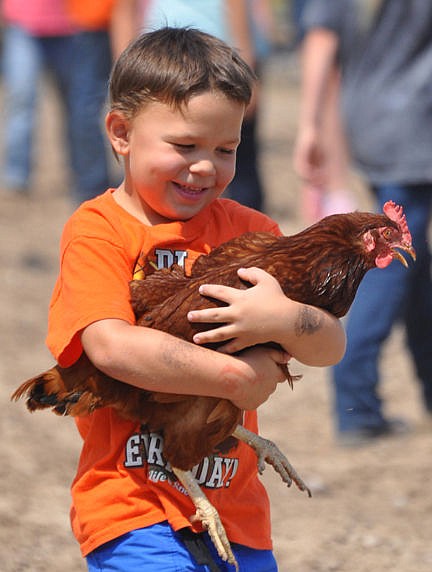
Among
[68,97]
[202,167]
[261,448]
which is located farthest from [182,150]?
[68,97]

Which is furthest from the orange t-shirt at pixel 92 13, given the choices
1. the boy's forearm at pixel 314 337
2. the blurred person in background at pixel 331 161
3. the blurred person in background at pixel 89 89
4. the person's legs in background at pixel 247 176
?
the boy's forearm at pixel 314 337

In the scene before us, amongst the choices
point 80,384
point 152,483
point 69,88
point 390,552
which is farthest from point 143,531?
point 69,88

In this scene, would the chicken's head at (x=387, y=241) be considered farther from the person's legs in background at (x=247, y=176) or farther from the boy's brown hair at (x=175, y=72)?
the person's legs in background at (x=247, y=176)

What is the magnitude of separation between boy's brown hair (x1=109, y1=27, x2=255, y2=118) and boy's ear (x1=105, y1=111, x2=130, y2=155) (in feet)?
0.08

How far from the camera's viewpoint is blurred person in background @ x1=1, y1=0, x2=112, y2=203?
8.26m

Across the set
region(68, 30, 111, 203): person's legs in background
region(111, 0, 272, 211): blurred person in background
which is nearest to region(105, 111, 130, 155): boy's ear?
region(111, 0, 272, 211): blurred person in background

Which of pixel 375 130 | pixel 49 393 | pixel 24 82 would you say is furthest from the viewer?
pixel 24 82

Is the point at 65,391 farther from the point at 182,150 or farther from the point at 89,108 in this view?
the point at 89,108

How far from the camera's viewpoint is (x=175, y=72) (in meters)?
2.52

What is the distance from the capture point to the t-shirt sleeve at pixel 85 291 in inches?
96.8

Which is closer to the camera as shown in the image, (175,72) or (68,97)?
(175,72)

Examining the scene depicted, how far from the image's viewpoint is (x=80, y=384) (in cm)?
A: 259

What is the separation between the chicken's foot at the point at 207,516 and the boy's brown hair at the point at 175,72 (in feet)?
2.73

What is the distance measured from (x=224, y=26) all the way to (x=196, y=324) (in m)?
3.72
